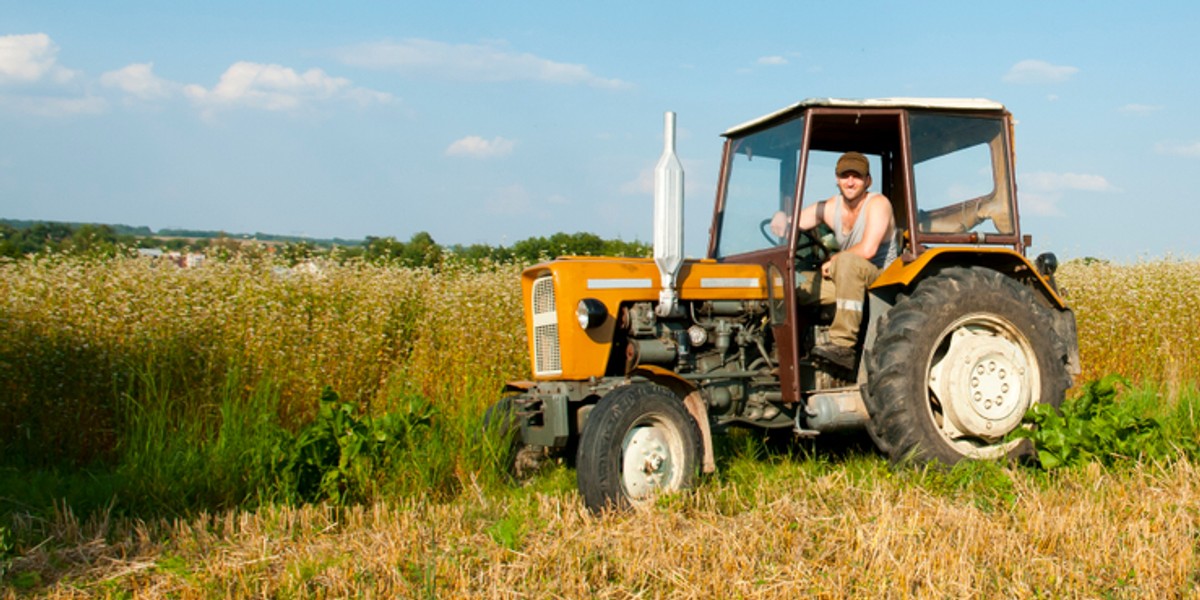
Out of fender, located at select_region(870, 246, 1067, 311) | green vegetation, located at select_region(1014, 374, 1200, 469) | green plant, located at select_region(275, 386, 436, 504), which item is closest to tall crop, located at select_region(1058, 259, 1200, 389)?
fender, located at select_region(870, 246, 1067, 311)

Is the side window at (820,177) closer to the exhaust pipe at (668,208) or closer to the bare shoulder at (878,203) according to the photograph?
the bare shoulder at (878,203)

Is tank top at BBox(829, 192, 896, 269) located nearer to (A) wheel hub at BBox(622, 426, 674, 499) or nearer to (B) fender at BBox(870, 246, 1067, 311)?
(B) fender at BBox(870, 246, 1067, 311)

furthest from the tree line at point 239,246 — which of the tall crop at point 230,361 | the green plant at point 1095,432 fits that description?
the green plant at point 1095,432

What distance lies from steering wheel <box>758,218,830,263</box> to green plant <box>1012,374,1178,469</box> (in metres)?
1.47

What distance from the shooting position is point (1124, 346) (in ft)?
32.2

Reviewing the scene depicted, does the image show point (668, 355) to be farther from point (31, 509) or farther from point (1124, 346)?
point (1124, 346)

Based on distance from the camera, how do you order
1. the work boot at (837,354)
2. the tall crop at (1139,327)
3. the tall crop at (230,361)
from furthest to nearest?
1. the tall crop at (1139,327)
2. the work boot at (837,354)
3. the tall crop at (230,361)

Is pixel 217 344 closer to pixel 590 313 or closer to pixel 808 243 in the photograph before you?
pixel 590 313

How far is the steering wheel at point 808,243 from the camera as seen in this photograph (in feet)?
20.1

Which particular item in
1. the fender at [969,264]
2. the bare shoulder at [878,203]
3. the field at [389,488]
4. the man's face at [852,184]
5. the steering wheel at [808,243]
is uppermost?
the man's face at [852,184]

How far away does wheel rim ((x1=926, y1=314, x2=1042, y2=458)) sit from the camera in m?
5.76

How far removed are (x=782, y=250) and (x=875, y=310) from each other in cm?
62

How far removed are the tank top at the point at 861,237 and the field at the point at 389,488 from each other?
1.20 m

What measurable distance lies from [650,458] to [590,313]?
79 centimetres
